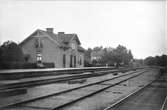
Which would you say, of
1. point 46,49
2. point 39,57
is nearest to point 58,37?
point 46,49

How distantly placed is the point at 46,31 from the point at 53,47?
3.59m

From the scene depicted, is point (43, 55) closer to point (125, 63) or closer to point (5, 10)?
point (5, 10)

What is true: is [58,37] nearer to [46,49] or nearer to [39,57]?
[46,49]

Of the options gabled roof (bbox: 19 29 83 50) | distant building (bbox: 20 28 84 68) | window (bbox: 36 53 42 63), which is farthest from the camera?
window (bbox: 36 53 42 63)

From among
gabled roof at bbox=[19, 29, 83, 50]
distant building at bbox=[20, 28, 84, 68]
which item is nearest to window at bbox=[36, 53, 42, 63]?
distant building at bbox=[20, 28, 84, 68]

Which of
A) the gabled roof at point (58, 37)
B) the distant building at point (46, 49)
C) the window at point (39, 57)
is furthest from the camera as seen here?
the window at point (39, 57)

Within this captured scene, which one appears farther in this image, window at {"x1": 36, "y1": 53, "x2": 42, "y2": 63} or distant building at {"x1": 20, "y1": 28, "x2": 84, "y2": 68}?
window at {"x1": 36, "y1": 53, "x2": 42, "y2": 63}

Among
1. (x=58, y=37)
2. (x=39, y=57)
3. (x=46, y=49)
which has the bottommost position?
(x=39, y=57)

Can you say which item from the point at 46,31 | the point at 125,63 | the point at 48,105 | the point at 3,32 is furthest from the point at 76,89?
the point at 125,63

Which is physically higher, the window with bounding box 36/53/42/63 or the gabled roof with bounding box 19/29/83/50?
the gabled roof with bounding box 19/29/83/50

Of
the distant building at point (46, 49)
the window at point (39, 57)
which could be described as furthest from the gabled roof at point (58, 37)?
the window at point (39, 57)

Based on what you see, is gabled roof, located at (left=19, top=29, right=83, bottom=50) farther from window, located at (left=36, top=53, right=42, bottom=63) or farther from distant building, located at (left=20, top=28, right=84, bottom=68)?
window, located at (left=36, top=53, right=42, bottom=63)

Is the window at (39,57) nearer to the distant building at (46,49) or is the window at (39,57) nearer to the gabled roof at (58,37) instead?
the distant building at (46,49)

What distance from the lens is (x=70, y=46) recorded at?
127 ft
